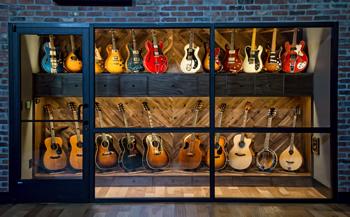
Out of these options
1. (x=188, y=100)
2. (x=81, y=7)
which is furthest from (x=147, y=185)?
(x=81, y=7)

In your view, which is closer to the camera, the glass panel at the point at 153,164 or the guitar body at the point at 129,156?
the glass panel at the point at 153,164

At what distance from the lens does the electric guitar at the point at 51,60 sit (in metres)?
5.13

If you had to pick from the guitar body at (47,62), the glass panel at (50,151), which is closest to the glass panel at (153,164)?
the glass panel at (50,151)

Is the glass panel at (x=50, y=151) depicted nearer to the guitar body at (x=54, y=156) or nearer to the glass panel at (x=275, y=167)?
the guitar body at (x=54, y=156)

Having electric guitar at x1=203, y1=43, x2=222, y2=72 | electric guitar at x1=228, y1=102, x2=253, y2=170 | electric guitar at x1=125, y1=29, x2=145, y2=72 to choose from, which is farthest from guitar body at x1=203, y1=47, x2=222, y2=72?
electric guitar at x1=228, y1=102, x2=253, y2=170

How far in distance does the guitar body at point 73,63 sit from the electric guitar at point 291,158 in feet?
8.25

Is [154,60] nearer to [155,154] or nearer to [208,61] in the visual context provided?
[208,61]

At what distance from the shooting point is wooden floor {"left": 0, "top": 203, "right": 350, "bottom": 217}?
4.56 meters

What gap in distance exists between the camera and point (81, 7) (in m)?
5.02

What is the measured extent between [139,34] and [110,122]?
41.4 inches

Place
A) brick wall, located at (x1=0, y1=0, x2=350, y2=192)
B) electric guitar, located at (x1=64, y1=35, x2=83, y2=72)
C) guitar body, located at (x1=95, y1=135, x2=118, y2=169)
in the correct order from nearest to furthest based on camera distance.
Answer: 1. brick wall, located at (x1=0, y1=0, x2=350, y2=192)
2. electric guitar, located at (x1=64, y1=35, x2=83, y2=72)
3. guitar body, located at (x1=95, y1=135, x2=118, y2=169)

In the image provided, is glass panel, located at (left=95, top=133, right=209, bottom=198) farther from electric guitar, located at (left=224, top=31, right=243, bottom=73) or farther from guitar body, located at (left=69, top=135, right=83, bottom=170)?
electric guitar, located at (left=224, top=31, right=243, bottom=73)

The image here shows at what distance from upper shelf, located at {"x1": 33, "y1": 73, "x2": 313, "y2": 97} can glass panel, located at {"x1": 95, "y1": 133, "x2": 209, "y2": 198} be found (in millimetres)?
510

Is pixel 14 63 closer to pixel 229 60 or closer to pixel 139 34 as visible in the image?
pixel 139 34
